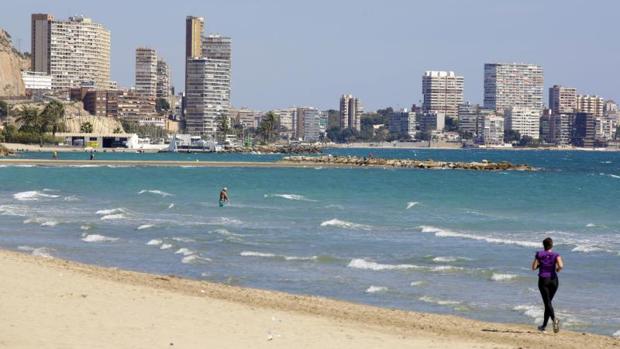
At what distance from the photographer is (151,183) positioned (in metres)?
80.0

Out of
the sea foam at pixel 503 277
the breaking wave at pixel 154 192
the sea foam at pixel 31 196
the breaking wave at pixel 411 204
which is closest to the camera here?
the sea foam at pixel 503 277

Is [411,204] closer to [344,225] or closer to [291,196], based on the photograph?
[291,196]

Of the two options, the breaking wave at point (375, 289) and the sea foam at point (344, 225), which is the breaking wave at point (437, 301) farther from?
the sea foam at point (344, 225)

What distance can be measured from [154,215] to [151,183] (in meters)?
34.3

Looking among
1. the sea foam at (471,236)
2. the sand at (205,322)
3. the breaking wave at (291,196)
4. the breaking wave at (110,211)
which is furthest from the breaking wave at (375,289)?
the breaking wave at (291,196)

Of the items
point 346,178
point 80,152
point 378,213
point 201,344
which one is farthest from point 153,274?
point 80,152

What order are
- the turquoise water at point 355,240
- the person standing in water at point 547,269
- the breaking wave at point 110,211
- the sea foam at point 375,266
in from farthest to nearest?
the breaking wave at point 110,211
the sea foam at point 375,266
the turquoise water at point 355,240
the person standing in water at point 547,269

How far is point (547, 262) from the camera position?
1789cm

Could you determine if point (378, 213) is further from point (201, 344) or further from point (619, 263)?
point (201, 344)

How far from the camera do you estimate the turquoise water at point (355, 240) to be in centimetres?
2397

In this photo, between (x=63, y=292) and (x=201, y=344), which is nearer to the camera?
(x=201, y=344)

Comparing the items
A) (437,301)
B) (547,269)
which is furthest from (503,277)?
(547,269)

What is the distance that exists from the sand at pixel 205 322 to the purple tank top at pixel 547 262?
1.03m

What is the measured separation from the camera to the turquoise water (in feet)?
78.6
